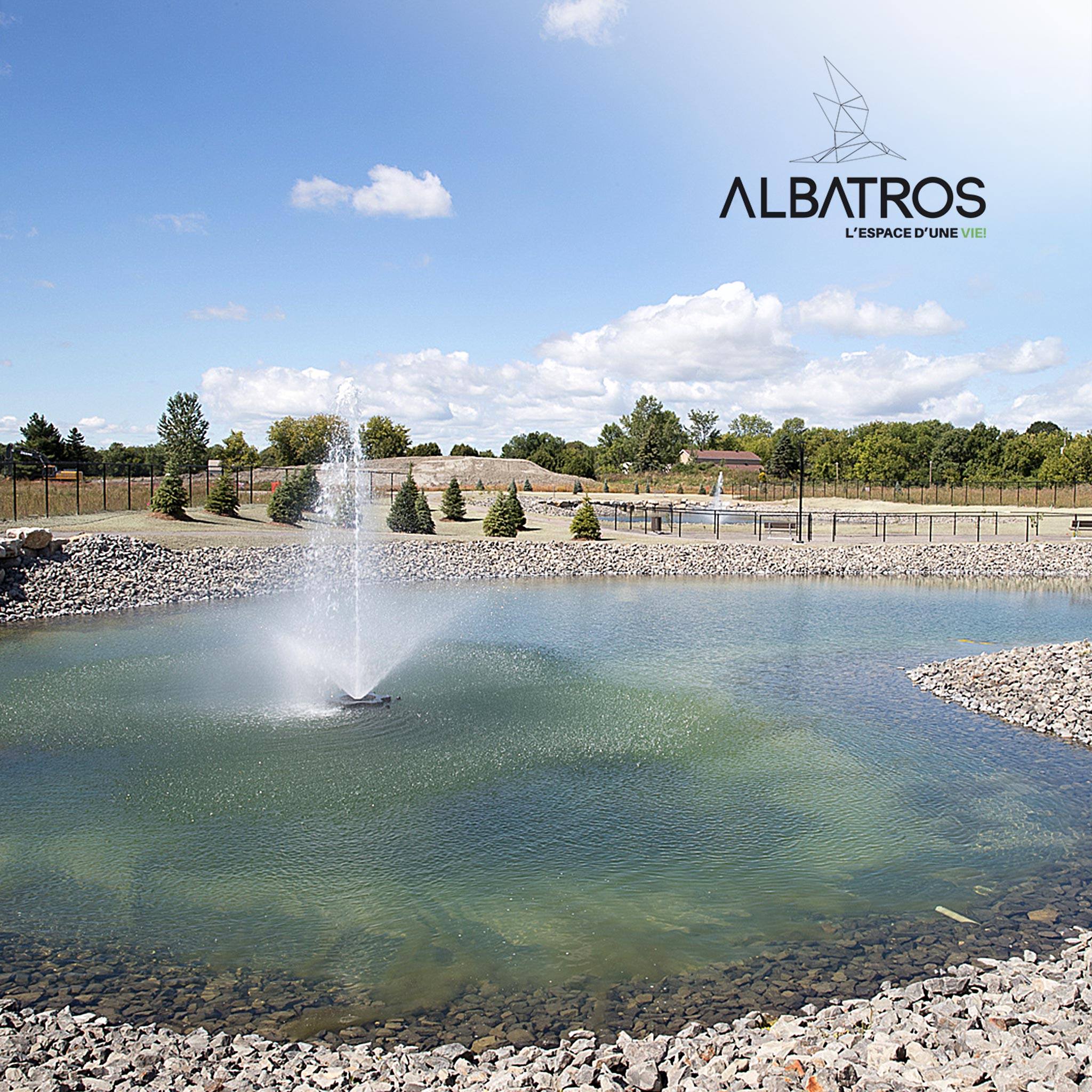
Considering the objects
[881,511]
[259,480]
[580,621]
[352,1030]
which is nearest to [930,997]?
[352,1030]

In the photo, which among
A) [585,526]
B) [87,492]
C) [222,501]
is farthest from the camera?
[87,492]

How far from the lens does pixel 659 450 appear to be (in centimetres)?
11212

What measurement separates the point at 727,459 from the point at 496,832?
12184 cm

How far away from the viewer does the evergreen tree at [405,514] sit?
38.7 meters

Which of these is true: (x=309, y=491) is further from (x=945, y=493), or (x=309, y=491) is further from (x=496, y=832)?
(x=945, y=493)

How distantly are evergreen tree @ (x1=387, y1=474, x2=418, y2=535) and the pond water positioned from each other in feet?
71.6

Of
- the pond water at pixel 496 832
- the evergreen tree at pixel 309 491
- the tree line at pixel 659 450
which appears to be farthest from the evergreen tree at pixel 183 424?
the pond water at pixel 496 832

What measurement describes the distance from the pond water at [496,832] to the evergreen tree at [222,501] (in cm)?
2225

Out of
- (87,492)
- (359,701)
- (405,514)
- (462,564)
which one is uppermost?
(87,492)

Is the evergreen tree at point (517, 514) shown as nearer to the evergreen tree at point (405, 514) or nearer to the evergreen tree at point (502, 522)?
the evergreen tree at point (502, 522)

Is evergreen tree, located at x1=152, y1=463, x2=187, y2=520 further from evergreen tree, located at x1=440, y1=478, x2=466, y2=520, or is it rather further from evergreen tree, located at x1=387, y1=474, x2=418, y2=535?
evergreen tree, located at x1=440, y1=478, x2=466, y2=520

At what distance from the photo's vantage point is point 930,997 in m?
5.80

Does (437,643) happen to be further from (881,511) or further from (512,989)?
(881,511)

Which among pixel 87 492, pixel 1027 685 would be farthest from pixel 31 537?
pixel 87 492
